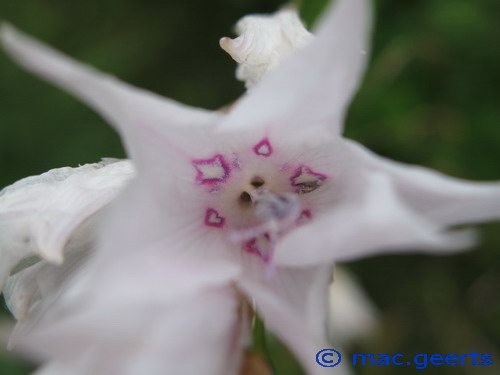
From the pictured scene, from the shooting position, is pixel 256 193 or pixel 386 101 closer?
pixel 256 193

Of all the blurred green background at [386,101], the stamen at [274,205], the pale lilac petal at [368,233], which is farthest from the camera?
the blurred green background at [386,101]

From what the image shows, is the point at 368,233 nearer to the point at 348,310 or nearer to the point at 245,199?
the point at 245,199

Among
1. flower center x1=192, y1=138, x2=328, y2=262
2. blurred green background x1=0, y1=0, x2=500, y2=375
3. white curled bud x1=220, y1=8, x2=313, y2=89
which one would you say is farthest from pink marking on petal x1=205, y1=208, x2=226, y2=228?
blurred green background x1=0, y1=0, x2=500, y2=375

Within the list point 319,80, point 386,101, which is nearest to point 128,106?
point 319,80

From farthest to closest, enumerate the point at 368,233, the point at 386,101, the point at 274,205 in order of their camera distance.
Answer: the point at 386,101 → the point at 274,205 → the point at 368,233

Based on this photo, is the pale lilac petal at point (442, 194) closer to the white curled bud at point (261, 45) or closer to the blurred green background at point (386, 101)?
the white curled bud at point (261, 45)

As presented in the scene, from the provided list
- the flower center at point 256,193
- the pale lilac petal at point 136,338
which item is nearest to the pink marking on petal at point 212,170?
the flower center at point 256,193
